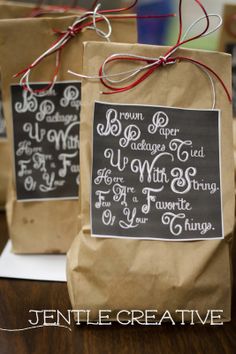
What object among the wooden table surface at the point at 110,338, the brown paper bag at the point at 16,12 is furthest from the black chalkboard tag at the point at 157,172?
the brown paper bag at the point at 16,12

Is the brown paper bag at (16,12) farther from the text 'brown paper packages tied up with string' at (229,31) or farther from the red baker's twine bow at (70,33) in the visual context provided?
the text 'brown paper packages tied up with string' at (229,31)

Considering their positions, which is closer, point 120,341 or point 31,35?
point 120,341

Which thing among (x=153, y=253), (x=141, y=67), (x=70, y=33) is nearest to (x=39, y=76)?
(x=70, y=33)

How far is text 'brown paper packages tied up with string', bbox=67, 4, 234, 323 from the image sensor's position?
0.71 meters

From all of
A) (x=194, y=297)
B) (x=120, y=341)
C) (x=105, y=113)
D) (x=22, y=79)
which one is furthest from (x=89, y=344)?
(x=22, y=79)

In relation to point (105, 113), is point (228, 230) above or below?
below

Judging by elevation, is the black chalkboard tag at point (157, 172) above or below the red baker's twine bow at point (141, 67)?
below

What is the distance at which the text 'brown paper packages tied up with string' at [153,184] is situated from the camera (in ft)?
2.32

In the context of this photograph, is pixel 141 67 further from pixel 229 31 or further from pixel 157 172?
pixel 229 31

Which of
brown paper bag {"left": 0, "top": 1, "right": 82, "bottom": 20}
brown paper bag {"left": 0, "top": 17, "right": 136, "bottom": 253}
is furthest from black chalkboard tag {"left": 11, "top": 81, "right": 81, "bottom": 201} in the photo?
brown paper bag {"left": 0, "top": 1, "right": 82, "bottom": 20}

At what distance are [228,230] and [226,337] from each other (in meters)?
0.16

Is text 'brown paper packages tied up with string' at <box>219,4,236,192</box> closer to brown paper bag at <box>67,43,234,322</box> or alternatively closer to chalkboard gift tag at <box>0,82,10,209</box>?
brown paper bag at <box>67,43,234,322</box>

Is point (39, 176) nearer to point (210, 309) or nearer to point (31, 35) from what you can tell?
point (31, 35)

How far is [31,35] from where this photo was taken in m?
0.84
